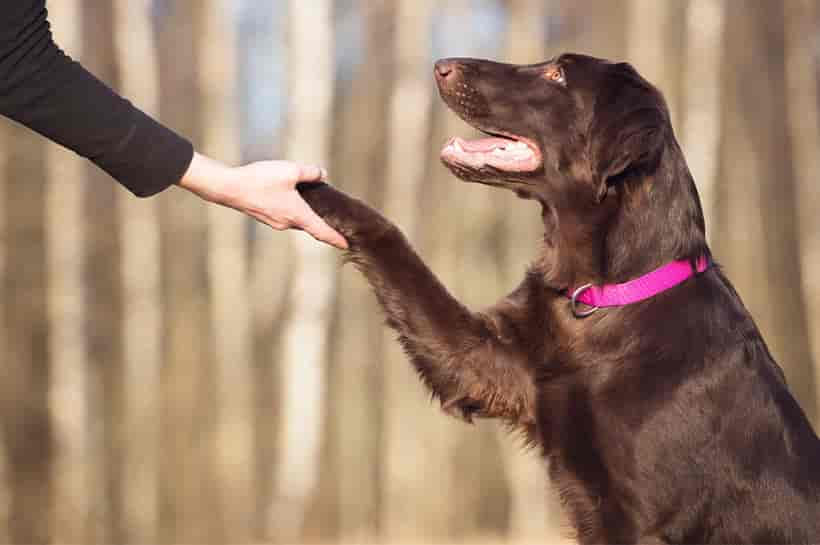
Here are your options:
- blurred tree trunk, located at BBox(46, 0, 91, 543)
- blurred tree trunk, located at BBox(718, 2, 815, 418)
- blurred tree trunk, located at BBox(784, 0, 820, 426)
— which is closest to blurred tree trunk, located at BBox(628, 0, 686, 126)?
blurred tree trunk, located at BBox(784, 0, 820, 426)

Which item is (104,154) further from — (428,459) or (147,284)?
(428,459)

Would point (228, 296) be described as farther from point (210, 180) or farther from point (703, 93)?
point (210, 180)

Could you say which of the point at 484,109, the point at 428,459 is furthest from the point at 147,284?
the point at 484,109

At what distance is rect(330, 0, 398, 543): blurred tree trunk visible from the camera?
16.4m

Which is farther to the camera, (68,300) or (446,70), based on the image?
(68,300)

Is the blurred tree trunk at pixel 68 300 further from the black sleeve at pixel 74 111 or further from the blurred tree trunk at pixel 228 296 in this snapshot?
the black sleeve at pixel 74 111

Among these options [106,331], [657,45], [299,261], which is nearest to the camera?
[299,261]

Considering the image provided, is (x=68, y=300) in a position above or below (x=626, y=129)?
below

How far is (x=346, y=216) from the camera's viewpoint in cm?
392

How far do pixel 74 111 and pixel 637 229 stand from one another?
1.72 meters

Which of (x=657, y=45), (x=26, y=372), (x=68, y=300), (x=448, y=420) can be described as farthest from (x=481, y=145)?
(x=448, y=420)

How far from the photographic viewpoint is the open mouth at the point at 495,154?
393 centimetres

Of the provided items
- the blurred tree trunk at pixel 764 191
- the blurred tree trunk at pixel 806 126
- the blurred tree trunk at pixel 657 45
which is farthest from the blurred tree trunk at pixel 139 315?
the blurred tree trunk at pixel 806 126

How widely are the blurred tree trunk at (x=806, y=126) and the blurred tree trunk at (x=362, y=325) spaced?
18.1 ft
